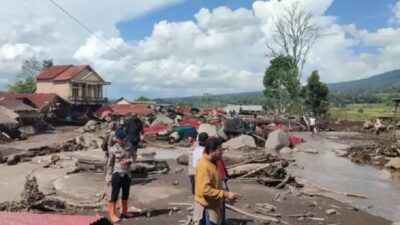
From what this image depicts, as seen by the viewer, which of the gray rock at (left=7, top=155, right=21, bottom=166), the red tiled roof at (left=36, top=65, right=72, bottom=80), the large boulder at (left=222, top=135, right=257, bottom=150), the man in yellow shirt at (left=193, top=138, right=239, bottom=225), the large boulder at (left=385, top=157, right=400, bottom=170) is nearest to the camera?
the man in yellow shirt at (left=193, top=138, right=239, bottom=225)

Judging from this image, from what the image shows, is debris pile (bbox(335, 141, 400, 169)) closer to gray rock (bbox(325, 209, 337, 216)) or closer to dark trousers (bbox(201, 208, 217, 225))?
gray rock (bbox(325, 209, 337, 216))

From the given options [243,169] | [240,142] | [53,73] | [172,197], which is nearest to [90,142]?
[240,142]

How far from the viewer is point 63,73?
70250 mm

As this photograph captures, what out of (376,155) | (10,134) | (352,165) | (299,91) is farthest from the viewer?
(299,91)

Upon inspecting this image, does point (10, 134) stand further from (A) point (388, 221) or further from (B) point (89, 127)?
(A) point (388, 221)

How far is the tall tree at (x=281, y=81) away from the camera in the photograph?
6631 cm

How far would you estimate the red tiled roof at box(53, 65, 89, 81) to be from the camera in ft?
222

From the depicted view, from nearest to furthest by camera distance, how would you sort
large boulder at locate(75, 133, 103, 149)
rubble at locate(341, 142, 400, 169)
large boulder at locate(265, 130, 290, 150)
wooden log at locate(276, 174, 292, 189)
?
wooden log at locate(276, 174, 292, 189) < rubble at locate(341, 142, 400, 169) < large boulder at locate(75, 133, 103, 149) < large boulder at locate(265, 130, 290, 150)

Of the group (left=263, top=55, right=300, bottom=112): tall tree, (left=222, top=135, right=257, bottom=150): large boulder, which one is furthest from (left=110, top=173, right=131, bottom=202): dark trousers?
(left=263, top=55, right=300, bottom=112): tall tree

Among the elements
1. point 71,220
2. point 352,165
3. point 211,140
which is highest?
point 211,140

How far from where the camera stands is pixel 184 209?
1176cm

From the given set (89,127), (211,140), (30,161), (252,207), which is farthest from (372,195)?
(89,127)

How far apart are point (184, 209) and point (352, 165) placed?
15.2 m

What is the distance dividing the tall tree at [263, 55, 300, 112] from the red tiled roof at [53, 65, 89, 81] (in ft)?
95.0
